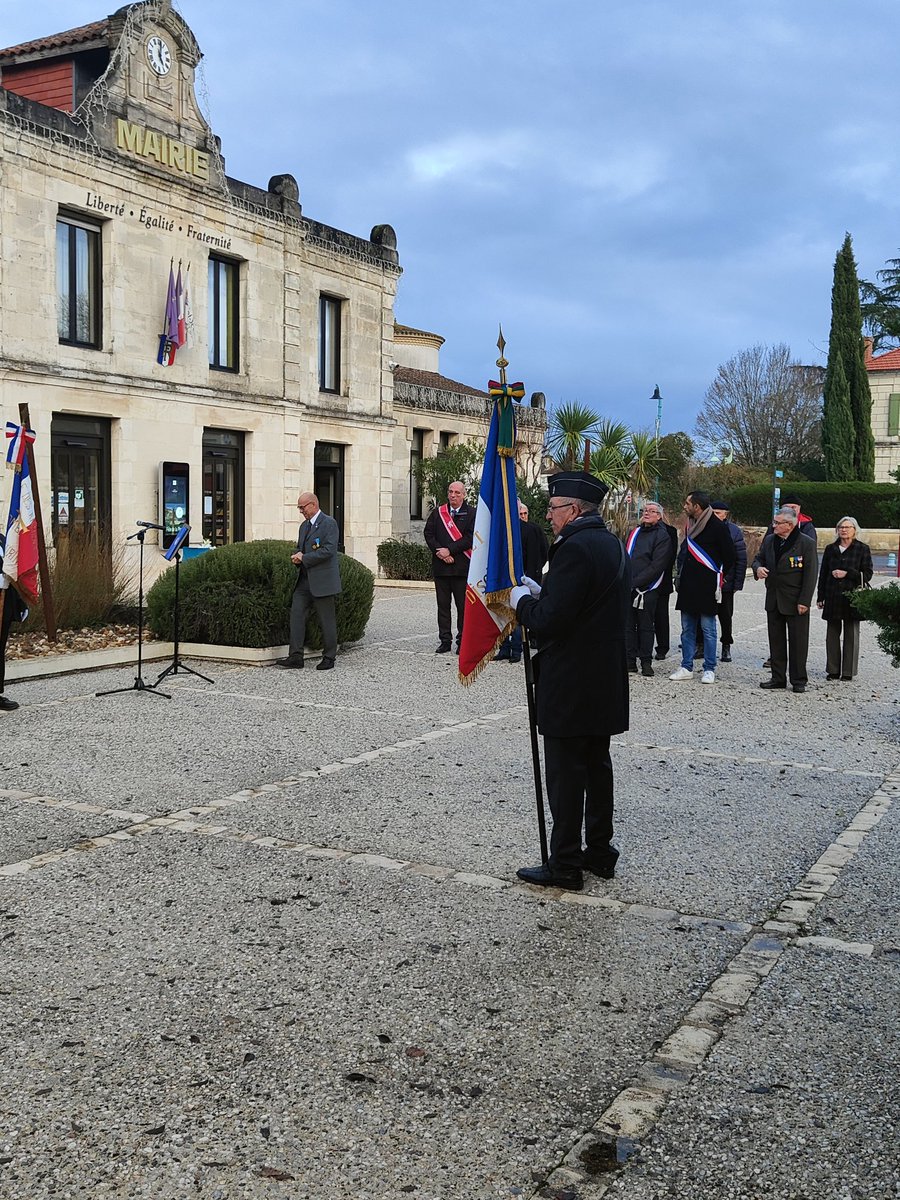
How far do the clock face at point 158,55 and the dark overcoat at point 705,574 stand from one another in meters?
15.9

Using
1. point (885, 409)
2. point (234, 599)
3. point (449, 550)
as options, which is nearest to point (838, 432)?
point (885, 409)

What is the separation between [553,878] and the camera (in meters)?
5.84

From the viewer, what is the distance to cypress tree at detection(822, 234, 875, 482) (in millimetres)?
49750

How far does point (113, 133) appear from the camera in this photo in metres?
21.9

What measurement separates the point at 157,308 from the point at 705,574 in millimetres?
14303

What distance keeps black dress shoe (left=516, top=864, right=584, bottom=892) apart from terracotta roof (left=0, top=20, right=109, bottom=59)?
21.4m

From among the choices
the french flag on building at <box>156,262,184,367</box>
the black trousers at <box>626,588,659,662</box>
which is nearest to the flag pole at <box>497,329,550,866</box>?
the black trousers at <box>626,588,659,662</box>

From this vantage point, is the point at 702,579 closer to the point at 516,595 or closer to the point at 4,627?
the point at 4,627

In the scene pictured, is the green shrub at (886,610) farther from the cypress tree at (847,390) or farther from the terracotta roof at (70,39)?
the cypress tree at (847,390)

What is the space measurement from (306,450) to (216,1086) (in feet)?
82.7

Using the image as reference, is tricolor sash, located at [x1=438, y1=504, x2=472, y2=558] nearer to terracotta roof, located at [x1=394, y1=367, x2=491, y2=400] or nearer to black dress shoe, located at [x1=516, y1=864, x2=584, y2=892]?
black dress shoe, located at [x1=516, y1=864, x2=584, y2=892]

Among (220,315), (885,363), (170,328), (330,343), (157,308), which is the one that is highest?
(885,363)

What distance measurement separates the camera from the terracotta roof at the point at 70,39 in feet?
74.3

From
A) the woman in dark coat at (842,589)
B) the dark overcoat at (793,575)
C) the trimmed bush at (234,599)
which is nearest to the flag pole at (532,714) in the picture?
the dark overcoat at (793,575)
